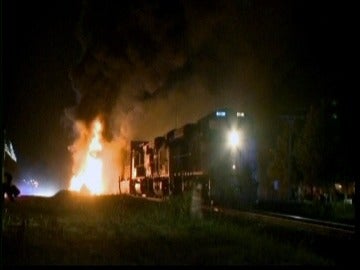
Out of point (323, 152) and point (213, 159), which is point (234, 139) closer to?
point (213, 159)

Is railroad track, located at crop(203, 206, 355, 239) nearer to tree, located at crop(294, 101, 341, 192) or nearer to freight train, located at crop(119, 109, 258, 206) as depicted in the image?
freight train, located at crop(119, 109, 258, 206)

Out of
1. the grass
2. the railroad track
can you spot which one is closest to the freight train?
the railroad track

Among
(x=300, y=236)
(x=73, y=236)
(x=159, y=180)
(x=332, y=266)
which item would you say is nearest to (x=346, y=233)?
(x=300, y=236)

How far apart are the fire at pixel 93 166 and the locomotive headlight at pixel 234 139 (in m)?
16.8

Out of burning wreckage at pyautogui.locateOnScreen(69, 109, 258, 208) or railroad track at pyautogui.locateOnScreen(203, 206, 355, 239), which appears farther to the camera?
burning wreckage at pyautogui.locateOnScreen(69, 109, 258, 208)

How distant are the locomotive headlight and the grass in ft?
20.9

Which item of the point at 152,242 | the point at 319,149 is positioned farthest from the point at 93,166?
the point at 152,242

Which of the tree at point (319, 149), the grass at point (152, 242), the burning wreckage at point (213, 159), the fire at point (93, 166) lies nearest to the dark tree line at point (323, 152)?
the tree at point (319, 149)

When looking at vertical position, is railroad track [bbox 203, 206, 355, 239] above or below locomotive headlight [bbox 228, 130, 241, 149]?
below

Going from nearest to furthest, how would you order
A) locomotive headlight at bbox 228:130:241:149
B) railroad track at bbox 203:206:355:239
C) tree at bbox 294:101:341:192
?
railroad track at bbox 203:206:355:239
locomotive headlight at bbox 228:130:241:149
tree at bbox 294:101:341:192

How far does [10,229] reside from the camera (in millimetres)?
15242

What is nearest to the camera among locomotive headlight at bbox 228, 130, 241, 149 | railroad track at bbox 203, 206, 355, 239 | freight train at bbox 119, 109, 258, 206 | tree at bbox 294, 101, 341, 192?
railroad track at bbox 203, 206, 355, 239

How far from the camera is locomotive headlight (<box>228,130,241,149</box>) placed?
25281 millimetres

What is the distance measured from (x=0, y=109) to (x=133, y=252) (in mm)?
→ 5767
